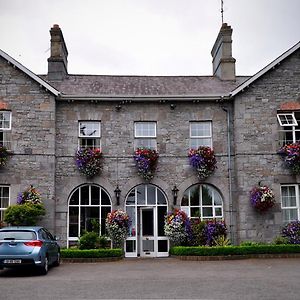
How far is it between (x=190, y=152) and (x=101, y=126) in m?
4.14

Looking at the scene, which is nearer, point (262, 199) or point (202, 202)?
point (262, 199)

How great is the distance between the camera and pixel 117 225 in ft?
68.9

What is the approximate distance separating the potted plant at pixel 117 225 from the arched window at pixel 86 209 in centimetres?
78

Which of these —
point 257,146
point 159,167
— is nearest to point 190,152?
point 159,167

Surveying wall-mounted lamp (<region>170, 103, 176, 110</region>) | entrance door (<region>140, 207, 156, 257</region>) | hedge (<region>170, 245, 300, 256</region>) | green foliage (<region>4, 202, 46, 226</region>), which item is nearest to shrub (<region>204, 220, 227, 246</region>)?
hedge (<region>170, 245, 300, 256</region>)

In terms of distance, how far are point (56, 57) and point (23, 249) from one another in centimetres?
1241

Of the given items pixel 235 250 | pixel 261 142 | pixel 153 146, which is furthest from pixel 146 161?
pixel 235 250

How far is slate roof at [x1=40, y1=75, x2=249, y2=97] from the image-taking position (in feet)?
76.0

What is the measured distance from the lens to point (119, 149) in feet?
73.3

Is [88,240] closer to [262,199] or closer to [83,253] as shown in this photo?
[83,253]

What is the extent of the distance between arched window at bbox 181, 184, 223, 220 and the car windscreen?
8732mm

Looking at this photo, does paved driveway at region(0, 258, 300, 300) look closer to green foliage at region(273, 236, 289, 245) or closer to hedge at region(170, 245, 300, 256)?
hedge at region(170, 245, 300, 256)

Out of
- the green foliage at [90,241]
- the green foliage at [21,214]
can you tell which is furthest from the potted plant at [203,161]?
the green foliage at [21,214]

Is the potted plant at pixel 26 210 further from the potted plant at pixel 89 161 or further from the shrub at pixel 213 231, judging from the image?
the shrub at pixel 213 231
